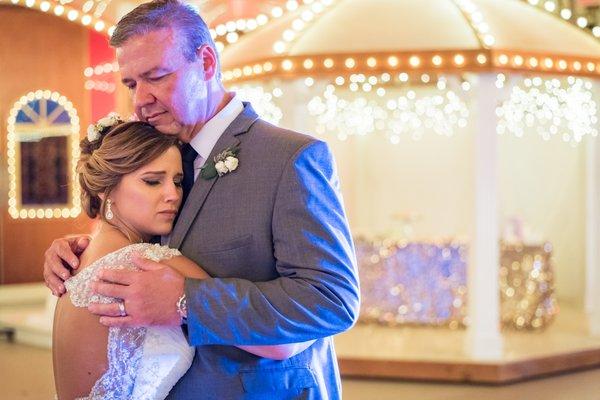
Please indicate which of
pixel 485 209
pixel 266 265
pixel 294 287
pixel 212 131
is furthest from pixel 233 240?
pixel 485 209

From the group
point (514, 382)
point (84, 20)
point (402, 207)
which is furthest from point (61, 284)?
point (402, 207)

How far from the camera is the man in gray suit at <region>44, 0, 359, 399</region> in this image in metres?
1.81

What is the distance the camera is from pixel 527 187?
10.8m

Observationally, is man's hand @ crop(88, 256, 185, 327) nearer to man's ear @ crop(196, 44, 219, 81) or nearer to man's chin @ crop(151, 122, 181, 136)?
man's chin @ crop(151, 122, 181, 136)

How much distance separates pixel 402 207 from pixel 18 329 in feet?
14.5

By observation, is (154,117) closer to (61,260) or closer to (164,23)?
(164,23)

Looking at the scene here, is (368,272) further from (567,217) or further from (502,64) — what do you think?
(567,217)

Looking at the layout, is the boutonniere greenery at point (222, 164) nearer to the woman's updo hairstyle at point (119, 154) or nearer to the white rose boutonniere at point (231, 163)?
the white rose boutonniere at point (231, 163)

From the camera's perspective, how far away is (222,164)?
199 cm

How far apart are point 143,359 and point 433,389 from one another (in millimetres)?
5060

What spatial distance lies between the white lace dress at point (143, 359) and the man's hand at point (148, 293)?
7 cm

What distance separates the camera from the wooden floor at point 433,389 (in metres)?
6.46

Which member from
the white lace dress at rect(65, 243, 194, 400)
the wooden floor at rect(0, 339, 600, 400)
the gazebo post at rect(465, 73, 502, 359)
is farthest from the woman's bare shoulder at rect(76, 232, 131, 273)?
the gazebo post at rect(465, 73, 502, 359)

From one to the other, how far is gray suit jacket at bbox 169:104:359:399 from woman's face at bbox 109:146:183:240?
5 centimetres
